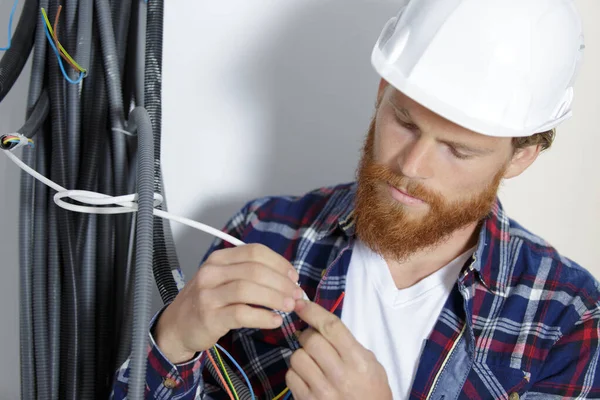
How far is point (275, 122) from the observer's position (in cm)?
141

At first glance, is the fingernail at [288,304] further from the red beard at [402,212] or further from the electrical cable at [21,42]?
the electrical cable at [21,42]

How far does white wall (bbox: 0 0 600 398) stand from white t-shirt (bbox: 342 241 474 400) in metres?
→ 0.29

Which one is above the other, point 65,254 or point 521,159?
point 521,159

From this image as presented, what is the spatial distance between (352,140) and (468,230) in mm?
338

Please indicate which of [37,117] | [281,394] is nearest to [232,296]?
[281,394]

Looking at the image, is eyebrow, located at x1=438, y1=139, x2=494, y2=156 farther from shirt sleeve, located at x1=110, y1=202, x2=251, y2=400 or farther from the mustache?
shirt sleeve, located at x1=110, y1=202, x2=251, y2=400

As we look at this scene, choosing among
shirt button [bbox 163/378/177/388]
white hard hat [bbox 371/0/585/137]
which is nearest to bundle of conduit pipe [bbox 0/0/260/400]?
shirt button [bbox 163/378/177/388]

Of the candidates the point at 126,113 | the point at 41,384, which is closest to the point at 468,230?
the point at 126,113

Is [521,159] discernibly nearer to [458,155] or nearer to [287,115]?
[458,155]

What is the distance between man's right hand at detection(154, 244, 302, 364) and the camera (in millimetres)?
Result: 935

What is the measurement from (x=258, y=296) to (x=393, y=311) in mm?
377

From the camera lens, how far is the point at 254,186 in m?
1.45

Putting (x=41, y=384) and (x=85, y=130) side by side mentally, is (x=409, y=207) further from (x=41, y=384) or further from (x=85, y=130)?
(x=41, y=384)

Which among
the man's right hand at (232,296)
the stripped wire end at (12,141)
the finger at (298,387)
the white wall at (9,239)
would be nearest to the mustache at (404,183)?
the man's right hand at (232,296)
